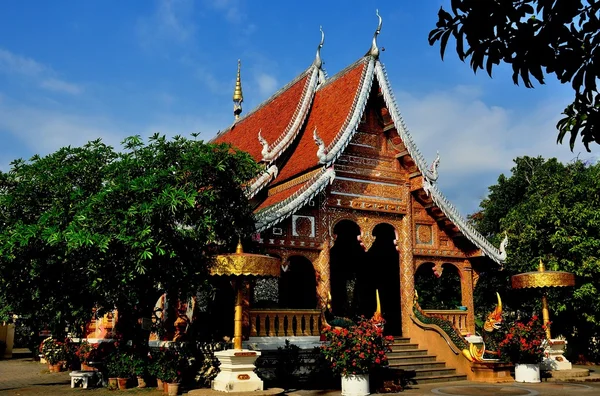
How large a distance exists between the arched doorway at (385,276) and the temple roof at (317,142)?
2.37 meters

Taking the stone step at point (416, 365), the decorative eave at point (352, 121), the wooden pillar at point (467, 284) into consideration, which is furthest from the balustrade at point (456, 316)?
the decorative eave at point (352, 121)

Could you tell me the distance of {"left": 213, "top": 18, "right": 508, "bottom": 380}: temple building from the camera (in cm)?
1237

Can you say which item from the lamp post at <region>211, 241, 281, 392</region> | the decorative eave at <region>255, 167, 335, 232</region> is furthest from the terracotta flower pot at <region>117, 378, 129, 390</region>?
the decorative eave at <region>255, 167, 335, 232</region>

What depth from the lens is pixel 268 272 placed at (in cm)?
971

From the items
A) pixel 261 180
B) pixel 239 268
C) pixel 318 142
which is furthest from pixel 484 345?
pixel 239 268

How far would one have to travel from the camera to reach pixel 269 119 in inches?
707

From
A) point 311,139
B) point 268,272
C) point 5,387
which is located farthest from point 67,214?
point 311,139

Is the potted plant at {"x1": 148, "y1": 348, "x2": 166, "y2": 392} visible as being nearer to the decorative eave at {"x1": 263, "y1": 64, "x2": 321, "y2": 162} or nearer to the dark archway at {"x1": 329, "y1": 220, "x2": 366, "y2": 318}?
the decorative eave at {"x1": 263, "y1": 64, "x2": 321, "y2": 162}

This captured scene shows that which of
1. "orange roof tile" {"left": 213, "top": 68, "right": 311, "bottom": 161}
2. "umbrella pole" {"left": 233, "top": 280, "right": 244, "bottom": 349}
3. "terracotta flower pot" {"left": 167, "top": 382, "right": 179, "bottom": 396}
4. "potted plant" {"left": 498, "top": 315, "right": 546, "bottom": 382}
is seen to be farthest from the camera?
"orange roof tile" {"left": 213, "top": 68, "right": 311, "bottom": 161}

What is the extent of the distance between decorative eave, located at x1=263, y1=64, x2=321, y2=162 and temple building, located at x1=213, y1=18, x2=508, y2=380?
0.09 ft

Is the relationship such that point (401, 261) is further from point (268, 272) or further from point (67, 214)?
point (67, 214)

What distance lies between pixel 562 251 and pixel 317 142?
9.13 meters

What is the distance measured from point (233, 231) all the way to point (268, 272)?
4.26 ft

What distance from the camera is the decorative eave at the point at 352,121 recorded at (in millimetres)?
12811
